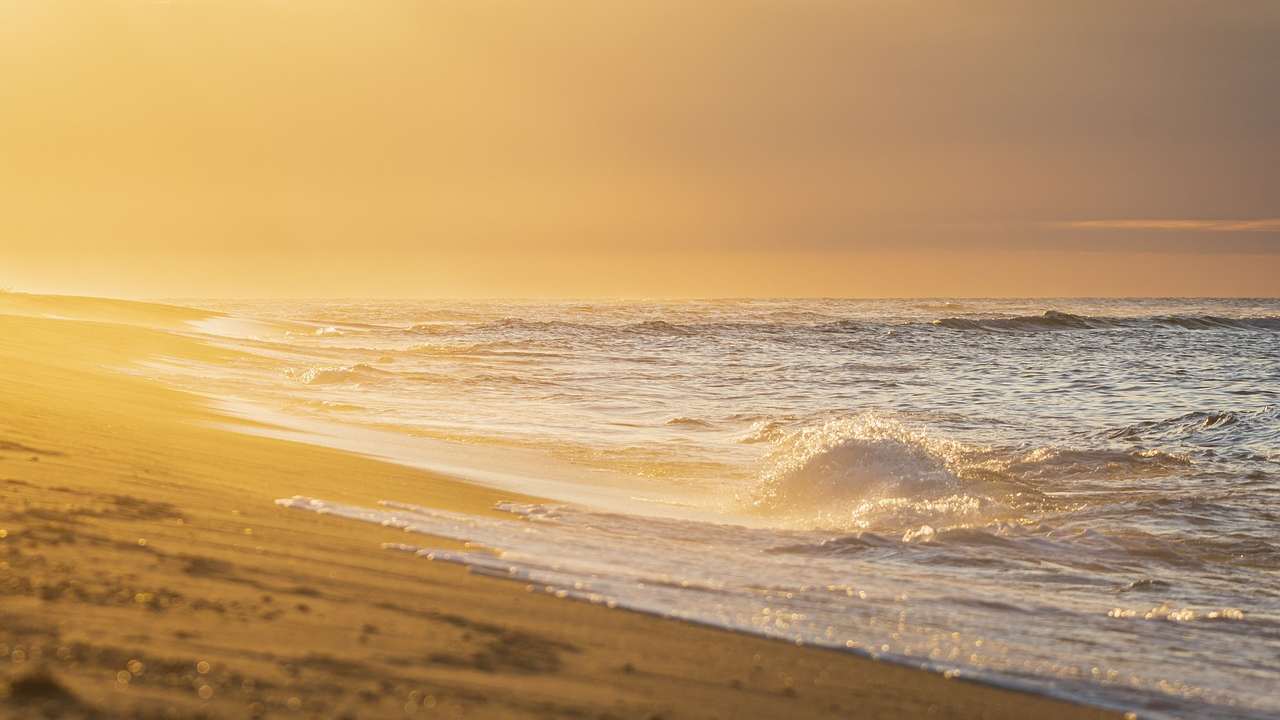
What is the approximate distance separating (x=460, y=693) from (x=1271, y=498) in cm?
925

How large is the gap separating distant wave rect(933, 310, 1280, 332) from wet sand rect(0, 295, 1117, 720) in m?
49.1

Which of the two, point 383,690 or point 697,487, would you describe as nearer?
point 383,690

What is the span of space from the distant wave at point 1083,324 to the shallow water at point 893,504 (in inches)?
1130

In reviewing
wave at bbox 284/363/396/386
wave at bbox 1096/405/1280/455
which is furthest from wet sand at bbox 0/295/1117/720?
wave at bbox 284/363/396/386

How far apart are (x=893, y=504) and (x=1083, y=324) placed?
5154 cm

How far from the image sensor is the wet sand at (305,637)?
123 inches

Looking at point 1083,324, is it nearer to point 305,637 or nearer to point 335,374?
point 335,374

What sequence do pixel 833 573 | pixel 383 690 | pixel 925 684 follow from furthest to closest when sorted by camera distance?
pixel 833 573, pixel 925 684, pixel 383 690

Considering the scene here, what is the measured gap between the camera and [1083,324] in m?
56.0

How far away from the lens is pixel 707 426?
1527cm

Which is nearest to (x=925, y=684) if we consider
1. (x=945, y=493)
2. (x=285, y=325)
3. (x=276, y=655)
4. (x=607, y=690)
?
(x=607, y=690)

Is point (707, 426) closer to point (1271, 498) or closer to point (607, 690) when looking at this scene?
point (1271, 498)

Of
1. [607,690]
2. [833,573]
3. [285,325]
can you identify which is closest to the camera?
[607,690]

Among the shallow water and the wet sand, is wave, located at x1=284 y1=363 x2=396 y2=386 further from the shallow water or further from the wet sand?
the wet sand
